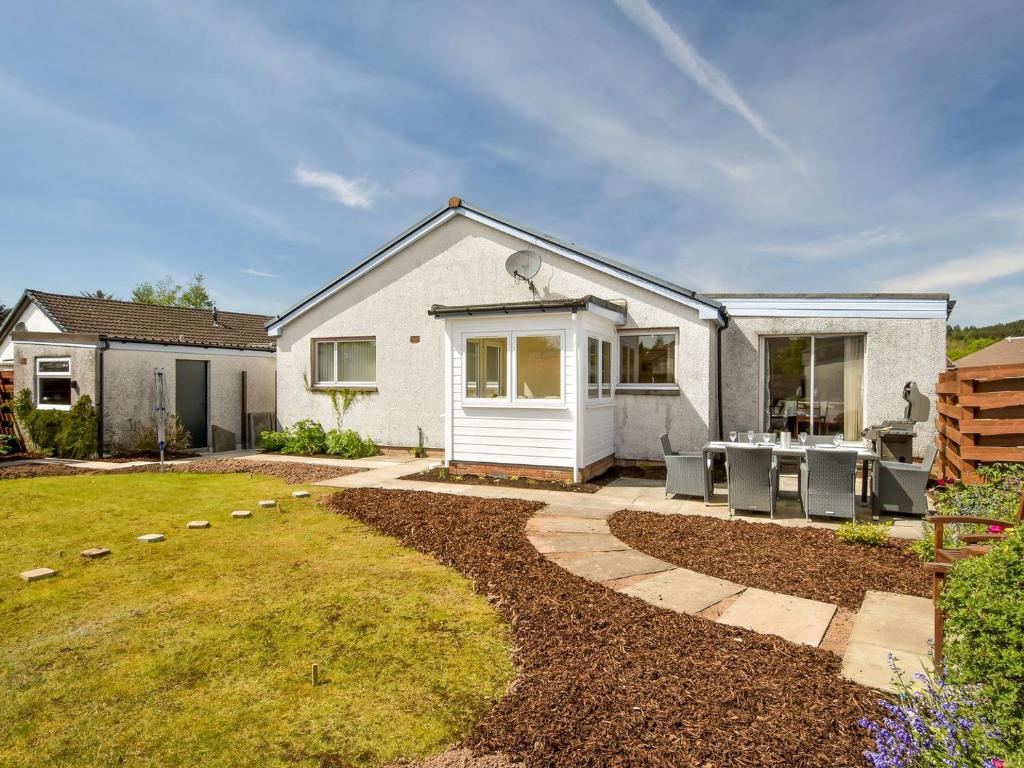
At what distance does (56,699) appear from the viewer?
3.09m

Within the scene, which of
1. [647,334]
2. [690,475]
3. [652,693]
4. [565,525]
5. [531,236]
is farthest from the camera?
[531,236]

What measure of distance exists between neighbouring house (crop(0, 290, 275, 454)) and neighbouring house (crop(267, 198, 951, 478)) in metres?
5.86

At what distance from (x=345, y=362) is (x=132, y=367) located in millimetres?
5465

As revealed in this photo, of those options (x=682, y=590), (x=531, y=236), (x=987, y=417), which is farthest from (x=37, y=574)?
(x=987, y=417)

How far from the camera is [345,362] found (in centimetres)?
1447

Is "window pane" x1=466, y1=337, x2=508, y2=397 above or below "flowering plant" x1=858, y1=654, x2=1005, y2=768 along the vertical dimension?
above

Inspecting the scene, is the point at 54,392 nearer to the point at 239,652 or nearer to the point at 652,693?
the point at 239,652

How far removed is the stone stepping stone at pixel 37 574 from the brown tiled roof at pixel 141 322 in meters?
10.5

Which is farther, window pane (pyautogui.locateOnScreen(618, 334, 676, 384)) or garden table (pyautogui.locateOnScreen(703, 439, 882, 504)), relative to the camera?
window pane (pyautogui.locateOnScreen(618, 334, 676, 384))

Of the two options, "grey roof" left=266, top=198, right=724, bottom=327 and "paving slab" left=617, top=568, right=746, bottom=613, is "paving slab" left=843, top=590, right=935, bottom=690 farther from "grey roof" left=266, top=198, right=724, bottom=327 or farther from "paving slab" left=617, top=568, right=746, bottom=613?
"grey roof" left=266, top=198, right=724, bottom=327

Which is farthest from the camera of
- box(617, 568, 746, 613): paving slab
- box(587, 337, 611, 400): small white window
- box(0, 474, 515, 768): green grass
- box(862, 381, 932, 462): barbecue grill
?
box(587, 337, 611, 400): small white window

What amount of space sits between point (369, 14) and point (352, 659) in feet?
34.5

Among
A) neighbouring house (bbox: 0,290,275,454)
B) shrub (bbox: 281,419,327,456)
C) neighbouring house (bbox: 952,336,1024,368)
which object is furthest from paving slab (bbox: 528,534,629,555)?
neighbouring house (bbox: 0,290,275,454)

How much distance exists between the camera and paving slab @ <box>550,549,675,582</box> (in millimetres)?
5160
